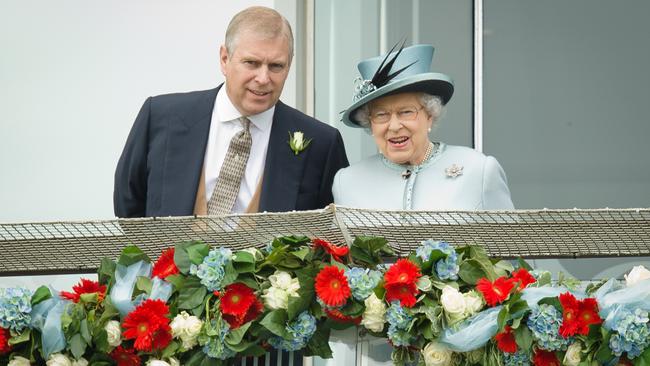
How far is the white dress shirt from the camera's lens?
4.51m

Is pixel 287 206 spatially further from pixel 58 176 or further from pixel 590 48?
pixel 58 176

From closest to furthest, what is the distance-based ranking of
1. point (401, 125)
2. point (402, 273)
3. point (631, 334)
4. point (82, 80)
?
point (631, 334) → point (402, 273) → point (401, 125) → point (82, 80)

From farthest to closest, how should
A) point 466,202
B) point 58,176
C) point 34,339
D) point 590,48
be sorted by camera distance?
1. point 58,176
2. point 590,48
3. point 466,202
4. point 34,339

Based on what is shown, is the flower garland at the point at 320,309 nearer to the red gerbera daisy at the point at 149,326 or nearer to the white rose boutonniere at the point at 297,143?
the red gerbera daisy at the point at 149,326

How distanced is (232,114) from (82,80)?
3.11 meters

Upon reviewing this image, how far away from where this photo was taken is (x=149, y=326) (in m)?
3.24

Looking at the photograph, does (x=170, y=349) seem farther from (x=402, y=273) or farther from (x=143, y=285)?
(x=402, y=273)

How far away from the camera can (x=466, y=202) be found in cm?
430

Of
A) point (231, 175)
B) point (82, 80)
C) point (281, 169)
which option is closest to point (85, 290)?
point (231, 175)

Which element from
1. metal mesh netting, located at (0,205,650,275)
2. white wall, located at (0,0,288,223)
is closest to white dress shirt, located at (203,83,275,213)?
metal mesh netting, located at (0,205,650,275)

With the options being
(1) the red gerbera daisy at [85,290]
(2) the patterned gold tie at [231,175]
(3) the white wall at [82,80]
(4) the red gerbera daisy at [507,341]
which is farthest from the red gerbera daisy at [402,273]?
(3) the white wall at [82,80]

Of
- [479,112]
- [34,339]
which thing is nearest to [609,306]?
[34,339]

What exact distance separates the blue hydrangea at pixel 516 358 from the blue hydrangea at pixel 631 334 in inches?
7.5

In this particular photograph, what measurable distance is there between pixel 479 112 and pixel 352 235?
3.45m
